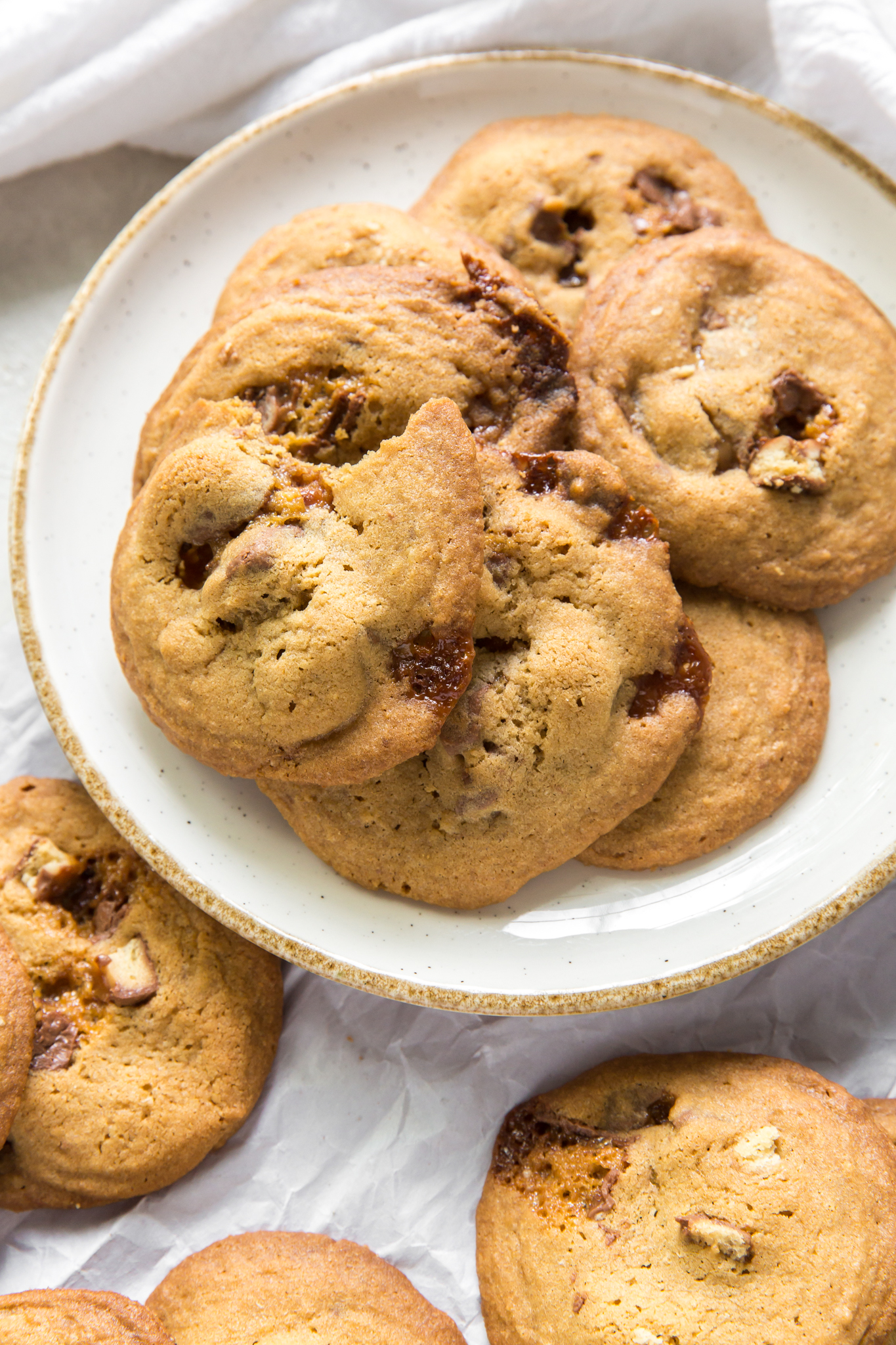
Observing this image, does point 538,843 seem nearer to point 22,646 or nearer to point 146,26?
point 22,646

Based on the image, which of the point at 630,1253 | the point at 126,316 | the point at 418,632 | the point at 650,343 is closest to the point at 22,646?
the point at 126,316

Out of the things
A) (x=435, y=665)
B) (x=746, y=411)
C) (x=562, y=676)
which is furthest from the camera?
(x=746, y=411)

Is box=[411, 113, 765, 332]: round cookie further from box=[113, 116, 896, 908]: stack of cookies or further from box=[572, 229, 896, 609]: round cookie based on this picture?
box=[572, 229, 896, 609]: round cookie

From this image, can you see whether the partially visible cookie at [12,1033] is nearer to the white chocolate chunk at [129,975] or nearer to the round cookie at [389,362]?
the white chocolate chunk at [129,975]

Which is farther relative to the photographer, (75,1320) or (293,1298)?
(293,1298)

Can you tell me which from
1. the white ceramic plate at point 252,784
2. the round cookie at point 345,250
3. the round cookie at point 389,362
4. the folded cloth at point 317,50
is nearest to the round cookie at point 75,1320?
the white ceramic plate at point 252,784

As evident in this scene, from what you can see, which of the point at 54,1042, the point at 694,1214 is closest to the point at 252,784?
the point at 54,1042

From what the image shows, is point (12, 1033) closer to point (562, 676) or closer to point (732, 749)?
point (562, 676)
